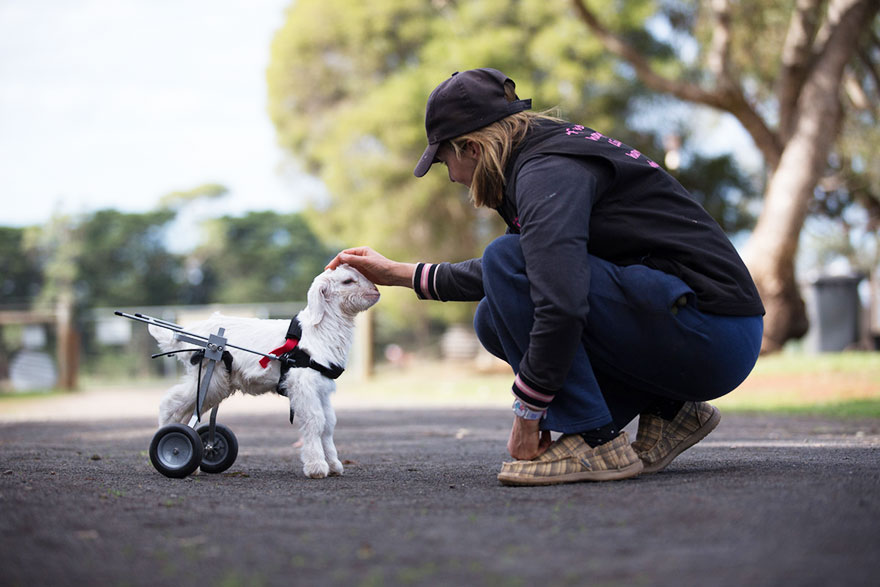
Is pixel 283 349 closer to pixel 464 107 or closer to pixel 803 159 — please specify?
pixel 464 107

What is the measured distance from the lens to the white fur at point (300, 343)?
4148mm

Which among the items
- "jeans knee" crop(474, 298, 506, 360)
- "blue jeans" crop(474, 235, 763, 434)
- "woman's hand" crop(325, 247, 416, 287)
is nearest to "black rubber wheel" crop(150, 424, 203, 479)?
"woman's hand" crop(325, 247, 416, 287)

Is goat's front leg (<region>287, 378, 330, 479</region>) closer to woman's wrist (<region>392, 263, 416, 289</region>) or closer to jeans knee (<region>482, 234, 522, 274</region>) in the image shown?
woman's wrist (<region>392, 263, 416, 289</region>)

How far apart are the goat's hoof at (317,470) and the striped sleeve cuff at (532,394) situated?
118 cm

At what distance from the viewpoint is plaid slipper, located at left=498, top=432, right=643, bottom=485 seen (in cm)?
325

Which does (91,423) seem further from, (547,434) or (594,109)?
(594,109)

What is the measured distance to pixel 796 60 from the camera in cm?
1496

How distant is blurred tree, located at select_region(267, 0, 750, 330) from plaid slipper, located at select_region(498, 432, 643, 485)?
15.0 metres

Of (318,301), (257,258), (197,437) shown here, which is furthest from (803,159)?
(257,258)

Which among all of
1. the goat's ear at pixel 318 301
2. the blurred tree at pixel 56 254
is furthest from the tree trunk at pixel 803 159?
the blurred tree at pixel 56 254

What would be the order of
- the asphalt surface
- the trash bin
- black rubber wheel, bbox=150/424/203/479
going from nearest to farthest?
the asphalt surface → black rubber wheel, bbox=150/424/203/479 → the trash bin

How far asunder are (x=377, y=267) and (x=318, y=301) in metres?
0.43

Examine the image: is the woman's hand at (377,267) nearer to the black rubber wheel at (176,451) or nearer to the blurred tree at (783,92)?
the black rubber wheel at (176,451)

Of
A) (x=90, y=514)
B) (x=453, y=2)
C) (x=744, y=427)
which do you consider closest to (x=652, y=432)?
(x=90, y=514)
